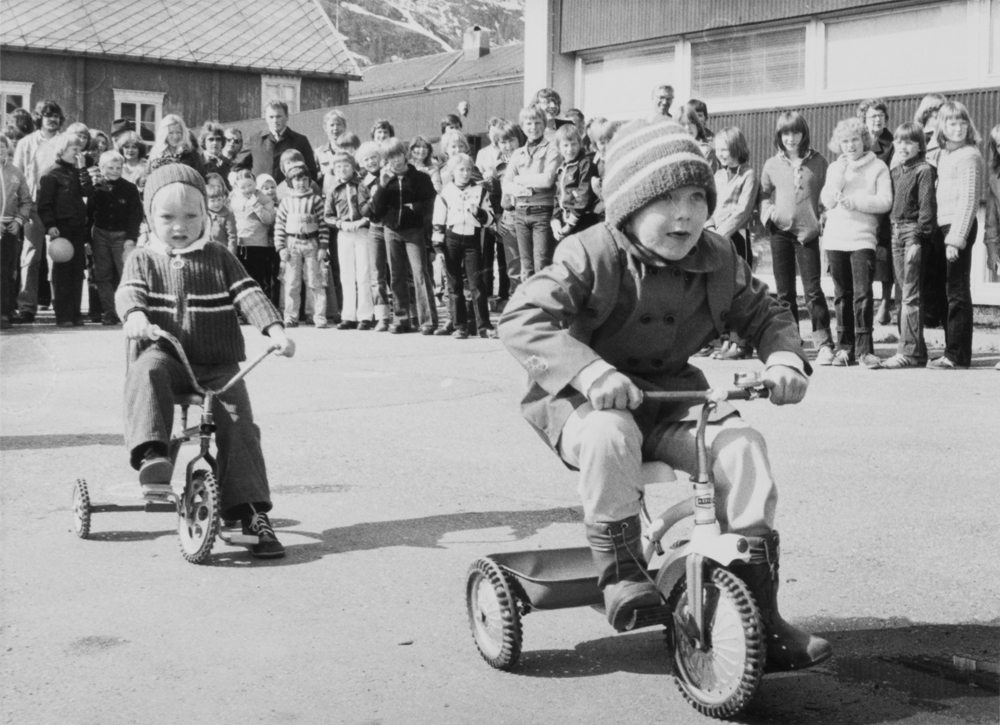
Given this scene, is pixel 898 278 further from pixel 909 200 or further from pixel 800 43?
pixel 800 43

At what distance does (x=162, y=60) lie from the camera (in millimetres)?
44844

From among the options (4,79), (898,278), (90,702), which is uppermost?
(4,79)

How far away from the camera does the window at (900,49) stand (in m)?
14.9

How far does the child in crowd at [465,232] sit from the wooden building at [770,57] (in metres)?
4.08

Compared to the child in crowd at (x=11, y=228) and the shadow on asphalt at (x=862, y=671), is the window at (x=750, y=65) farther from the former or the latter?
the shadow on asphalt at (x=862, y=671)

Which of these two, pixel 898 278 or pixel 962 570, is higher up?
pixel 898 278

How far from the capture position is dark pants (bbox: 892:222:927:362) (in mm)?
11547

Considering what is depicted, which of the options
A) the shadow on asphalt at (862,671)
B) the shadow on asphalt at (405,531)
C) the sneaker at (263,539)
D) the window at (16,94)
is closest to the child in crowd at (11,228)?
the shadow on asphalt at (405,531)

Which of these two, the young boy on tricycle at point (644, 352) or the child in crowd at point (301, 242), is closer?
the young boy on tricycle at point (644, 352)

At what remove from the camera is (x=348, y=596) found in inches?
206

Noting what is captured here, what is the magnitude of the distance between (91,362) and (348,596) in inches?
309

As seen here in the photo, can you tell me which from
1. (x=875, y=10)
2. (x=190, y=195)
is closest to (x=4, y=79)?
(x=875, y=10)

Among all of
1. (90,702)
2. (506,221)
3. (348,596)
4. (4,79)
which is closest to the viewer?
(90,702)

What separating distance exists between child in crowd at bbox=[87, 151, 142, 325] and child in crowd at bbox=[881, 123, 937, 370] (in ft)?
27.4
